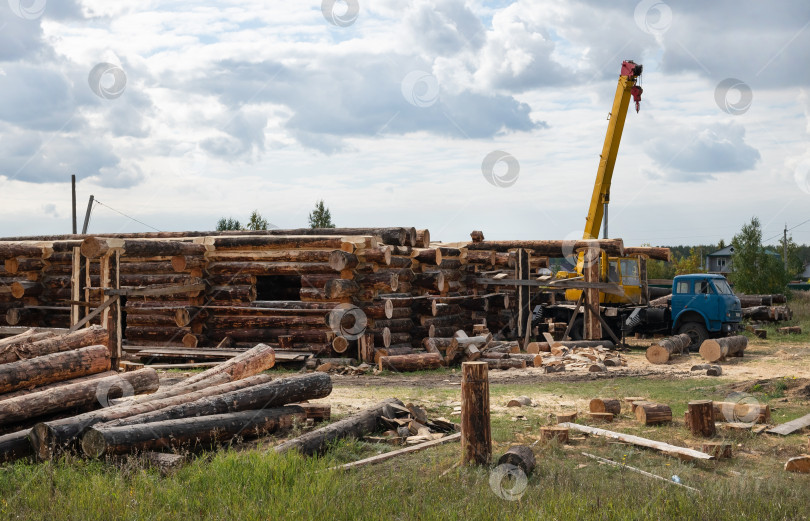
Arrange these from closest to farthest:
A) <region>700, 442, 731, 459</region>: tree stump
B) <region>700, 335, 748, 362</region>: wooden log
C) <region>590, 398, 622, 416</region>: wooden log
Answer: <region>700, 442, 731, 459</region>: tree stump → <region>590, 398, 622, 416</region>: wooden log → <region>700, 335, 748, 362</region>: wooden log

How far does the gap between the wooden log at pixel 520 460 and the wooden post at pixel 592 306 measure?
13498mm

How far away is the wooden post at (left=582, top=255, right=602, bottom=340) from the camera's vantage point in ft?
66.4

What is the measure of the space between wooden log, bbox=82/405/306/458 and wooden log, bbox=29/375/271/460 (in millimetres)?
288

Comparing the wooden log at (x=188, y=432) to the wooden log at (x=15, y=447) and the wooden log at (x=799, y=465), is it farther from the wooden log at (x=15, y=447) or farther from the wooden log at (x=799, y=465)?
the wooden log at (x=799, y=465)

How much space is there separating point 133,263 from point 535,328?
11661mm

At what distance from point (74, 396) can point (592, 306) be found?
576 inches

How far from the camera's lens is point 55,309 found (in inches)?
802

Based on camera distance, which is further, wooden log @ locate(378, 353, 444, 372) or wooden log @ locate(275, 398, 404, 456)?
wooden log @ locate(378, 353, 444, 372)

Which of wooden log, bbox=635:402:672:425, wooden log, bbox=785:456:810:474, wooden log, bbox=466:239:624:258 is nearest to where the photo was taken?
wooden log, bbox=785:456:810:474

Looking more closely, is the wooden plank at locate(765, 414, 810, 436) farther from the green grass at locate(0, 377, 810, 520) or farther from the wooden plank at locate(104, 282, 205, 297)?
the wooden plank at locate(104, 282, 205, 297)

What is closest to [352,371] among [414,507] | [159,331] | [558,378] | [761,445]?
[558,378]

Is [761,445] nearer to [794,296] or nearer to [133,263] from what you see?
[133,263]

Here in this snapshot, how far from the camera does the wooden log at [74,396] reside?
8.28 metres

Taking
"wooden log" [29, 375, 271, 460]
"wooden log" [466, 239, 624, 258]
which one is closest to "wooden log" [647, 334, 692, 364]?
"wooden log" [466, 239, 624, 258]
